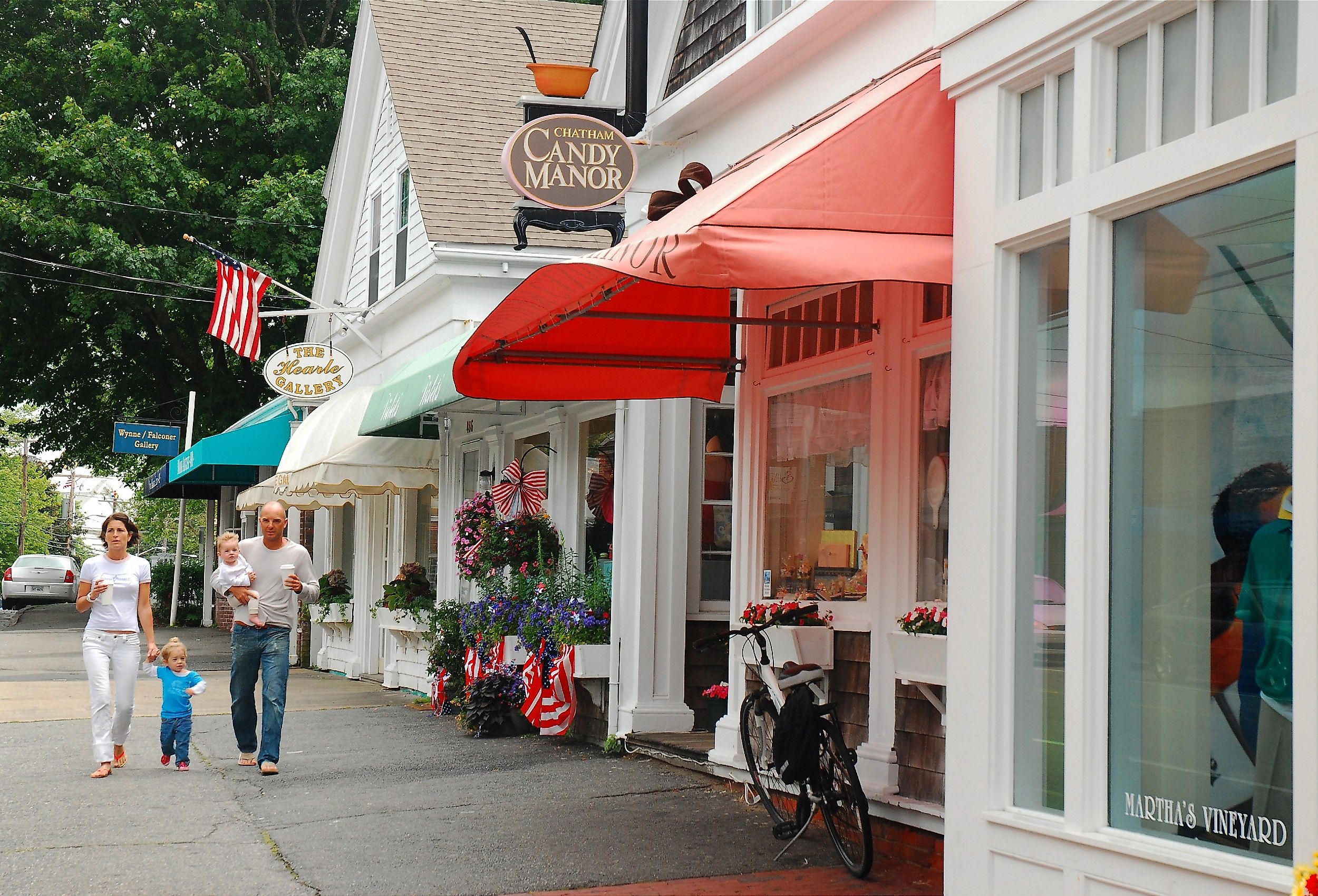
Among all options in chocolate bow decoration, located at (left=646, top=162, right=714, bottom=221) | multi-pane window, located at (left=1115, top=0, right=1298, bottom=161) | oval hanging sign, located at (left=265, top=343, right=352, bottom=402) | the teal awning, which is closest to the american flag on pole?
oval hanging sign, located at (left=265, top=343, right=352, bottom=402)

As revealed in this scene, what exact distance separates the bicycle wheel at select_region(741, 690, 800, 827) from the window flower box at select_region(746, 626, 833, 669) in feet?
1.17

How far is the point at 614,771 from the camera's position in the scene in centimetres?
964

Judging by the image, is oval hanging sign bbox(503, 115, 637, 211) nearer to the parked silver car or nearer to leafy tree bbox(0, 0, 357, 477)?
leafy tree bbox(0, 0, 357, 477)

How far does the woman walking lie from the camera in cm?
980

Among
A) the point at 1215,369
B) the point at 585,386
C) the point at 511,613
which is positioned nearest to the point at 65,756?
the point at 511,613

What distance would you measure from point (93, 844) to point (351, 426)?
8.72 m

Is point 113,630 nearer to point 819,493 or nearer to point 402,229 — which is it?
point 819,493

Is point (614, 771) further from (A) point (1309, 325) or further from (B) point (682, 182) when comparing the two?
(A) point (1309, 325)

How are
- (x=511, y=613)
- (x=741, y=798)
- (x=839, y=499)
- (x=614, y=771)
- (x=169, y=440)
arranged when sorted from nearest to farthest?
1. (x=839, y=499)
2. (x=741, y=798)
3. (x=614, y=771)
4. (x=511, y=613)
5. (x=169, y=440)

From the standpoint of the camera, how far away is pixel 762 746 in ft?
24.9

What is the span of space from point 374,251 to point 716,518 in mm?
9186

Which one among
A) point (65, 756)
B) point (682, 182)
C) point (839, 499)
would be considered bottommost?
point (65, 756)

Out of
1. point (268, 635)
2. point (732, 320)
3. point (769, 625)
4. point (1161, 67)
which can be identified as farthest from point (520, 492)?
point (1161, 67)

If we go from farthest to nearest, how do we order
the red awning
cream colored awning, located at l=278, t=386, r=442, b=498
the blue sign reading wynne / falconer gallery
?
the blue sign reading wynne / falconer gallery < cream colored awning, located at l=278, t=386, r=442, b=498 < the red awning
